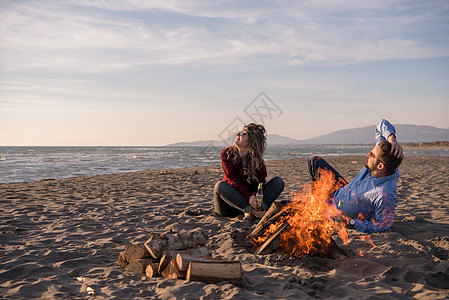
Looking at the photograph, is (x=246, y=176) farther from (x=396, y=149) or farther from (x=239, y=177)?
(x=396, y=149)

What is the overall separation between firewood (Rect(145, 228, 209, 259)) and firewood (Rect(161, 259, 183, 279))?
0.26 meters

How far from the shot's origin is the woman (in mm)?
5926

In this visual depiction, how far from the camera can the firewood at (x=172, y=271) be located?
3.54 m

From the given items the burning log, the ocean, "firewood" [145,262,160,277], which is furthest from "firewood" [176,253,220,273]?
the ocean

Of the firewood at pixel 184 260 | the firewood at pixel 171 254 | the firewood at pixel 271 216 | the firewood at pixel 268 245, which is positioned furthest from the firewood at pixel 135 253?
the firewood at pixel 271 216

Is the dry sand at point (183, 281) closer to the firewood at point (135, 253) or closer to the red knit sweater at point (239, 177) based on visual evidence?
the firewood at point (135, 253)

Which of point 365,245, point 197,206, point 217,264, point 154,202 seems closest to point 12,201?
point 154,202

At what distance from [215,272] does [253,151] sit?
288cm

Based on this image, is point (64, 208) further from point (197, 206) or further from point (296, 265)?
point (296, 265)

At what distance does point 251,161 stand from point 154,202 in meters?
3.33

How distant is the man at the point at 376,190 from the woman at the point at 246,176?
139 cm

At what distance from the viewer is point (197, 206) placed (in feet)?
25.0

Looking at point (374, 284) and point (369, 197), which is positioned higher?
point (369, 197)

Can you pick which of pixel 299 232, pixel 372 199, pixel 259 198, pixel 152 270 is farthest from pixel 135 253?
pixel 372 199
